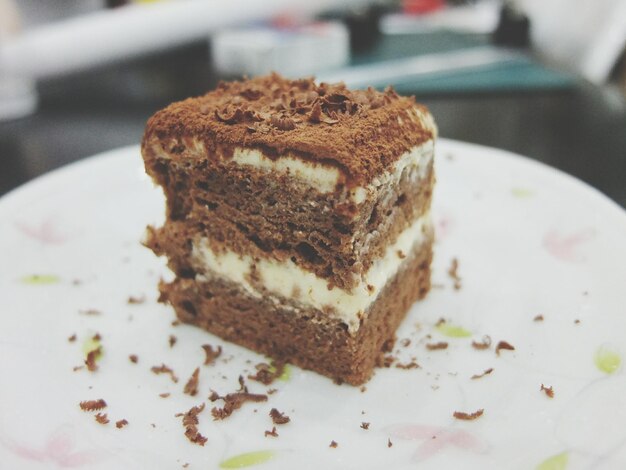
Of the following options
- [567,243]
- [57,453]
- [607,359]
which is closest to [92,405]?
[57,453]

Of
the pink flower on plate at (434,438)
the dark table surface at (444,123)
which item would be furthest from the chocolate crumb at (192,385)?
the dark table surface at (444,123)

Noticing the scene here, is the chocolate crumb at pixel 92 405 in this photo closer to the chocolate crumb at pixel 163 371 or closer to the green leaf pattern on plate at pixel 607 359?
the chocolate crumb at pixel 163 371

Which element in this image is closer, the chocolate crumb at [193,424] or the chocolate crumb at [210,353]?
the chocolate crumb at [193,424]

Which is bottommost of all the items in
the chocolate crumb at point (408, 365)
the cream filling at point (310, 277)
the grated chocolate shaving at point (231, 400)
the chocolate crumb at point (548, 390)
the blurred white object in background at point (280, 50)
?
the grated chocolate shaving at point (231, 400)

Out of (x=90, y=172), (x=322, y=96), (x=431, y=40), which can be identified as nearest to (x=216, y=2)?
(x=431, y=40)

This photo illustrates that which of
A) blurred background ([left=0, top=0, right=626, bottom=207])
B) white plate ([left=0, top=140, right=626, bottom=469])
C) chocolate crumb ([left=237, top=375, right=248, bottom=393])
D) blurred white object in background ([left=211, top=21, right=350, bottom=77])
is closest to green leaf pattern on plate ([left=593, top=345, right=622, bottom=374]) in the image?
white plate ([left=0, top=140, right=626, bottom=469])

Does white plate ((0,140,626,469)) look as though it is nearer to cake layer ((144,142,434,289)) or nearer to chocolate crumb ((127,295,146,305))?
chocolate crumb ((127,295,146,305))

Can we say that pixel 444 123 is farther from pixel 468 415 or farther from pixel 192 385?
pixel 192 385
